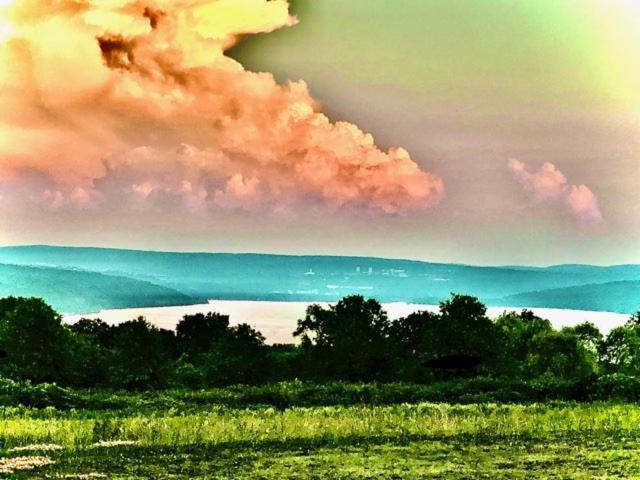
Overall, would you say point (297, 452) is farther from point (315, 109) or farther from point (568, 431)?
point (315, 109)

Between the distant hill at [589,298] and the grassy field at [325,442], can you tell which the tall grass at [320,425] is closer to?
the grassy field at [325,442]

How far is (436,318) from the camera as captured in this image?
19.2m

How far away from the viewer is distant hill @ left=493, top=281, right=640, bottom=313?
80.7 ft

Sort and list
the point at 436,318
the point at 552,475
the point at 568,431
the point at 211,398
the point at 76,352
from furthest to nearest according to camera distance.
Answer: the point at 436,318 → the point at 76,352 → the point at 211,398 → the point at 568,431 → the point at 552,475

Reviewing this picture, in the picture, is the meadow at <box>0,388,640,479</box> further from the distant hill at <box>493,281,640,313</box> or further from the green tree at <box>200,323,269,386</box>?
the distant hill at <box>493,281,640,313</box>

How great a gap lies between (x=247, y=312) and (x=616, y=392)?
32.4ft

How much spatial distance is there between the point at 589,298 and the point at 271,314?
31.0 feet

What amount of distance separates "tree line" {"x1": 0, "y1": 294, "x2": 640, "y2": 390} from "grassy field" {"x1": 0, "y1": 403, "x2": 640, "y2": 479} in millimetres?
2688

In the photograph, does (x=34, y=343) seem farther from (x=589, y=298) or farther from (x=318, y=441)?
(x=589, y=298)

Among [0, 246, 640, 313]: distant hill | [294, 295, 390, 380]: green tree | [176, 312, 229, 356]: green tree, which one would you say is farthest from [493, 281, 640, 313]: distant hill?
[176, 312, 229, 356]: green tree

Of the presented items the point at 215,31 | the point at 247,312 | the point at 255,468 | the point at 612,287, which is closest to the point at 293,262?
the point at 247,312

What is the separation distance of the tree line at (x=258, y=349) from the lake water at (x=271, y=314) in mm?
505

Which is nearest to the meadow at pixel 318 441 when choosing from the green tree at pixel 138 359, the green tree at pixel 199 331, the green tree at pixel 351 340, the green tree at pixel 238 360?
the green tree at pixel 138 359

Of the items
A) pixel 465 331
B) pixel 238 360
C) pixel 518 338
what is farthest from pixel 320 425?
pixel 518 338
